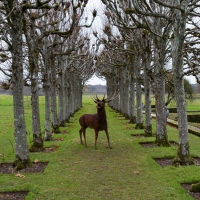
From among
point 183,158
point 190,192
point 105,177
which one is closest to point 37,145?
point 105,177

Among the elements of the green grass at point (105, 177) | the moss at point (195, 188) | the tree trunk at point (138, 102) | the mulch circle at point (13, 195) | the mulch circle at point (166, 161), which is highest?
the tree trunk at point (138, 102)

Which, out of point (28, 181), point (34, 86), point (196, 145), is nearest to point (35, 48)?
point (34, 86)

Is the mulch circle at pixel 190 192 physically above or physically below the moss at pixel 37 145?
below

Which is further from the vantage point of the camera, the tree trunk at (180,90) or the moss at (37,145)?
the moss at (37,145)

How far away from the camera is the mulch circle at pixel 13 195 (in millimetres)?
7118

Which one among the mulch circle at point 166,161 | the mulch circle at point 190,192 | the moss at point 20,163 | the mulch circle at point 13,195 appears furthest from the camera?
the mulch circle at point 166,161

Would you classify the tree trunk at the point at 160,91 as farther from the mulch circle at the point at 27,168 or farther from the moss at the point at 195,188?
the moss at the point at 195,188

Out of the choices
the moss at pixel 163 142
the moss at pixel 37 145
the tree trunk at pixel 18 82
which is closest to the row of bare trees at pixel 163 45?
the moss at pixel 163 142

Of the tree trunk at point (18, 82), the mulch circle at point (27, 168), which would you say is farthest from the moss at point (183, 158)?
the tree trunk at point (18, 82)

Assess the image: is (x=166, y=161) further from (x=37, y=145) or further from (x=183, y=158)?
(x=37, y=145)

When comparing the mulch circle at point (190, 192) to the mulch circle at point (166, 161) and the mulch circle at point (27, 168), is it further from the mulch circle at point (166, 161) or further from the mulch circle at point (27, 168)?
the mulch circle at point (27, 168)

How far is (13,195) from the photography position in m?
7.34

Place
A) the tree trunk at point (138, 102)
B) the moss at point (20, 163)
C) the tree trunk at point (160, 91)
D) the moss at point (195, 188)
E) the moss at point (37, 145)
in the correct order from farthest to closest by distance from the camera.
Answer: the tree trunk at point (138, 102) → the tree trunk at point (160, 91) → the moss at point (37, 145) → the moss at point (20, 163) → the moss at point (195, 188)

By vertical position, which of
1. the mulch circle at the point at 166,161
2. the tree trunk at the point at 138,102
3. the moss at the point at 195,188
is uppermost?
the tree trunk at the point at 138,102
